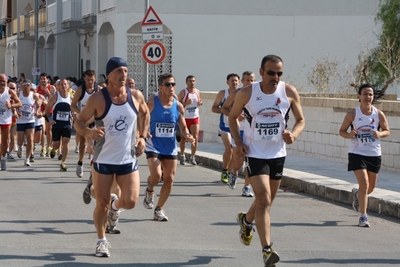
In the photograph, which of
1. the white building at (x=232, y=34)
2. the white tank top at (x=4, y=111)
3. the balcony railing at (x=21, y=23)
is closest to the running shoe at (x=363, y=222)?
the white tank top at (x=4, y=111)

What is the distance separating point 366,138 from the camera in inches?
412

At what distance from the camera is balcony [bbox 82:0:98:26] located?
36.3 m

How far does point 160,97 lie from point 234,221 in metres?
1.90

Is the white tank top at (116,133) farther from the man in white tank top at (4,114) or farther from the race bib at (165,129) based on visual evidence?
the man in white tank top at (4,114)

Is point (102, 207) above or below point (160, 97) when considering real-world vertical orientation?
below

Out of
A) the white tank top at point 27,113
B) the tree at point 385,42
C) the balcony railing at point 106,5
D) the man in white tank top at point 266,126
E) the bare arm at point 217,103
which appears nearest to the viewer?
the man in white tank top at point 266,126

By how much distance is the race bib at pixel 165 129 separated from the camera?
34.9ft

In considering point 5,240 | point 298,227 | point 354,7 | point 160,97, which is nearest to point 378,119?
point 298,227

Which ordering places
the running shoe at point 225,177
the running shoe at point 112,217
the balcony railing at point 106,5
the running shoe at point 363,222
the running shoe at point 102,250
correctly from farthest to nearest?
the balcony railing at point 106,5 → the running shoe at point 225,177 → the running shoe at point 363,222 → the running shoe at point 112,217 → the running shoe at point 102,250

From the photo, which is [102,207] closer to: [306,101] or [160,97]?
[160,97]

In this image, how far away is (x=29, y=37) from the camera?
55.3 m

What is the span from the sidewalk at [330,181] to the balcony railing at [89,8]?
1908 cm

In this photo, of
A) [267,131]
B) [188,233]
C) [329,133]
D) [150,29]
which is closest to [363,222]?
[188,233]

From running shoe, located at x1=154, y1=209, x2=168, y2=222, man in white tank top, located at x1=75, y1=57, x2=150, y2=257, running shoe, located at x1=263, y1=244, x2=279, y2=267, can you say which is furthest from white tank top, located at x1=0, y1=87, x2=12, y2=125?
running shoe, located at x1=263, y1=244, x2=279, y2=267
